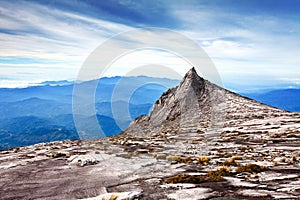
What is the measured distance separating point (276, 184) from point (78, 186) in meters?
12.2

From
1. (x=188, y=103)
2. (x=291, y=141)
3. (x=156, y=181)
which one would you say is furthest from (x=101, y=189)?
(x=188, y=103)

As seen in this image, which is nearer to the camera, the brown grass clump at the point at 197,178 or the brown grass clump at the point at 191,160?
the brown grass clump at the point at 197,178

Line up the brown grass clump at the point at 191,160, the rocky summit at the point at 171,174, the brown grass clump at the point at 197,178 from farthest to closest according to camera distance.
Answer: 1. the brown grass clump at the point at 191,160
2. the brown grass clump at the point at 197,178
3. the rocky summit at the point at 171,174

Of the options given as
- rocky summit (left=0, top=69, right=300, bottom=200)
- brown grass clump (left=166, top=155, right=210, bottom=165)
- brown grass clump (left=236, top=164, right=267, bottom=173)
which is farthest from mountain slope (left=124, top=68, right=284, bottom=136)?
brown grass clump (left=236, top=164, right=267, bottom=173)

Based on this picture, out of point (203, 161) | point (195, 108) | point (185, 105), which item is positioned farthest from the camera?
point (185, 105)

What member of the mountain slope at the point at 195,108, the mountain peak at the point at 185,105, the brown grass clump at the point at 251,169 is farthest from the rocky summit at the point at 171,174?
the mountain peak at the point at 185,105

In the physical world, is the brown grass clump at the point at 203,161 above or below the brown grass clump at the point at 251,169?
below

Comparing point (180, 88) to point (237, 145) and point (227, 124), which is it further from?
point (237, 145)

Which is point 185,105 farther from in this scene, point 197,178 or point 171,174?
point 197,178

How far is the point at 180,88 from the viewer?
3103 inches

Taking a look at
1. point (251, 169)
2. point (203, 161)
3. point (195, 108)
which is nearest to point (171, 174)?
point (203, 161)

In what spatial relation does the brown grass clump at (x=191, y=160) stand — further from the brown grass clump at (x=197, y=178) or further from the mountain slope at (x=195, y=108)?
the mountain slope at (x=195, y=108)

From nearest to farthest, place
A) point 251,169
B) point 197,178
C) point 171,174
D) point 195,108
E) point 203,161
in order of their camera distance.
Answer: point 197,178 → point 251,169 → point 171,174 → point 203,161 → point 195,108

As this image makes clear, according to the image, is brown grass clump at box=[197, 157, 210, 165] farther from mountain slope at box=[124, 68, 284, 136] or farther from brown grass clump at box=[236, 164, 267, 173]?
mountain slope at box=[124, 68, 284, 136]
